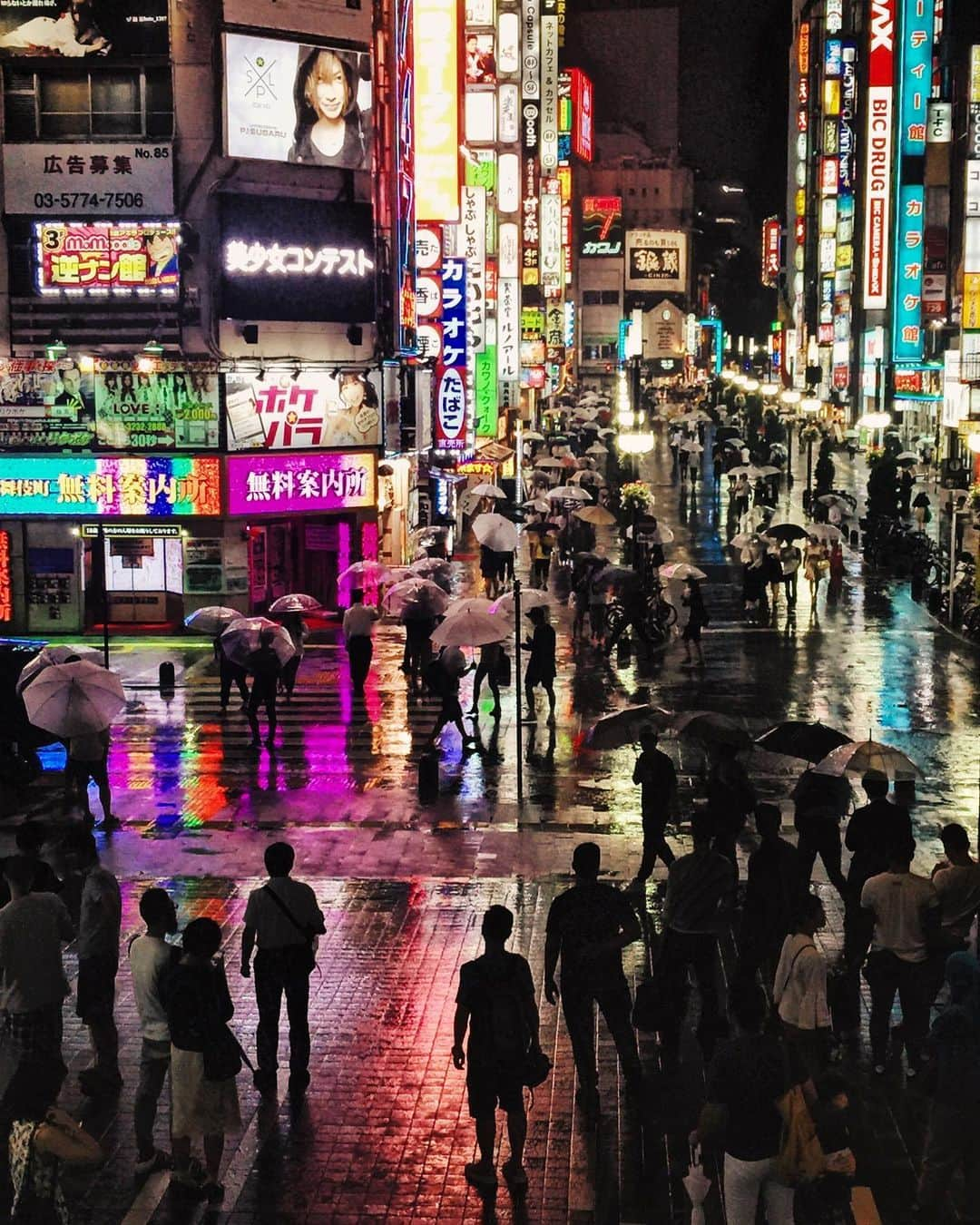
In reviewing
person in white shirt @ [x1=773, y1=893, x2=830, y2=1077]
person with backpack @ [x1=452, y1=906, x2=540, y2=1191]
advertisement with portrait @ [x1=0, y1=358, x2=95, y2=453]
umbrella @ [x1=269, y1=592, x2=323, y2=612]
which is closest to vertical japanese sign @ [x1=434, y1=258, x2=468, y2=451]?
advertisement with portrait @ [x1=0, y1=358, x2=95, y2=453]

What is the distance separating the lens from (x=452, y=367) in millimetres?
47469

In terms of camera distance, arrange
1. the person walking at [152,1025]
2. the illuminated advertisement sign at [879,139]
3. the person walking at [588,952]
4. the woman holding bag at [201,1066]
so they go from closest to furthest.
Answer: the woman holding bag at [201,1066] → the person walking at [152,1025] → the person walking at [588,952] → the illuminated advertisement sign at [879,139]

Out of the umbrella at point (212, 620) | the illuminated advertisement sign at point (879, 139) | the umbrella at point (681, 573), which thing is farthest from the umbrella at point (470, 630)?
the illuminated advertisement sign at point (879, 139)

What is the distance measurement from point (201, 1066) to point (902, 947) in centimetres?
449

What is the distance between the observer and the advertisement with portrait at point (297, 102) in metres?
33.0

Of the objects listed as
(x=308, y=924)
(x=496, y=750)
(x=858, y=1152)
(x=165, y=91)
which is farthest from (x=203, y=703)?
(x=858, y=1152)

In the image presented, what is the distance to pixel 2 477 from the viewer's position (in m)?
33.2

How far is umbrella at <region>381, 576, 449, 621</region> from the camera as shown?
26.2 m

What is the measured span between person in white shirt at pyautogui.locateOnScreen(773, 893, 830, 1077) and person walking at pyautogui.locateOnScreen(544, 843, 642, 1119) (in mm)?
927

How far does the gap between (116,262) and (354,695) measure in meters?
11.3

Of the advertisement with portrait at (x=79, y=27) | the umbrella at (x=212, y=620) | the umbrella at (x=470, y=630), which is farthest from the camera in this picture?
the advertisement with portrait at (x=79, y=27)

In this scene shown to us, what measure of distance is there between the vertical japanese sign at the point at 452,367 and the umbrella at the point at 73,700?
30.9 meters

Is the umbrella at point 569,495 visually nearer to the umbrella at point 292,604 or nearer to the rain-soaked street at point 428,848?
the rain-soaked street at point 428,848

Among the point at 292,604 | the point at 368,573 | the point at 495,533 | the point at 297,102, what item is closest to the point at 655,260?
the point at 297,102
